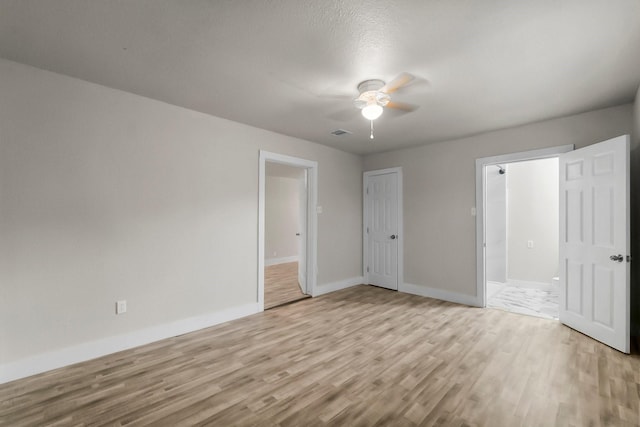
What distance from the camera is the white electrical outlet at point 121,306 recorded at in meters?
2.73

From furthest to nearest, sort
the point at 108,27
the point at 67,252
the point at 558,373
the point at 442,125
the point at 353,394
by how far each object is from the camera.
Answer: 1. the point at 442,125
2. the point at 67,252
3. the point at 558,373
4. the point at 353,394
5. the point at 108,27

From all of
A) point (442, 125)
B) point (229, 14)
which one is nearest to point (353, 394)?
point (229, 14)

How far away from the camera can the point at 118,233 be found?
2.77 meters

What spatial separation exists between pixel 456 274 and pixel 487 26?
3.53m

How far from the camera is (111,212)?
8.98 ft

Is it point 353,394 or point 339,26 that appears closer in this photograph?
point 339,26

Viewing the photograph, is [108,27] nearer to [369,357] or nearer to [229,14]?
[229,14]

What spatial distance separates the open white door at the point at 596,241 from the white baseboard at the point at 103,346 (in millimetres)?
4122

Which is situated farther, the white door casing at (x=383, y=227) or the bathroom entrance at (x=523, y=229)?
the bathroom entrance at (x=523, y=229)

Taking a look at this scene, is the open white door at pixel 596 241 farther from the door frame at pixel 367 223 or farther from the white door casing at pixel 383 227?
the white door casing at pixel 383 227

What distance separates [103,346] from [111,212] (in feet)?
4.21

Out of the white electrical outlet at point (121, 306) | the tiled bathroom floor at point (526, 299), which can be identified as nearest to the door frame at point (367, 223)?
the tiled bathroom floor at point (526, 299)

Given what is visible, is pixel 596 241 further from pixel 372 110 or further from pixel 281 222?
pixel 281 222

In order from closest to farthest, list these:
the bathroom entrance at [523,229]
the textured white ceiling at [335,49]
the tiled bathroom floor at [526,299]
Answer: the textured white ceiling at [335,49] → the tiled bathroom floor at [526,299] → the bathroom entrance at [523,229]
